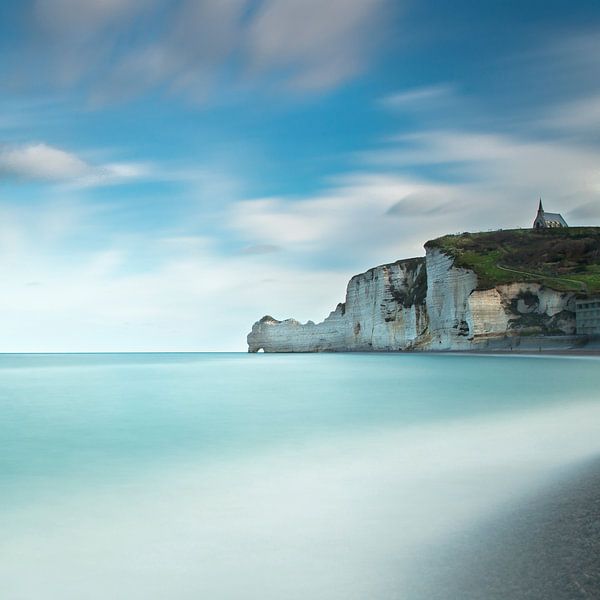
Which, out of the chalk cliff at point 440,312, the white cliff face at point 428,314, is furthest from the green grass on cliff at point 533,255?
the white cliff face at point 428,314

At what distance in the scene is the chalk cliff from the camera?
51.3 meters

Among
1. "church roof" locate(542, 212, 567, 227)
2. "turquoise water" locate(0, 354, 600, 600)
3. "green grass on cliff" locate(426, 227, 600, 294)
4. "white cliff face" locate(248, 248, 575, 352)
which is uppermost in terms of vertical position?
"church roof" locate(542, 212, 567, 227)

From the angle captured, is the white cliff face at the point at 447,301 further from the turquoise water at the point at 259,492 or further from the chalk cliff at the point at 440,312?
the turquoise water at the point at 259,492

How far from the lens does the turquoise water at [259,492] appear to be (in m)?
3.55

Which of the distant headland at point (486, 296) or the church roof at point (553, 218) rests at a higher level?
the church roof at point (553, 218)

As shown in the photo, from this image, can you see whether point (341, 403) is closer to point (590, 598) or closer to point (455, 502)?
point (455, 502)

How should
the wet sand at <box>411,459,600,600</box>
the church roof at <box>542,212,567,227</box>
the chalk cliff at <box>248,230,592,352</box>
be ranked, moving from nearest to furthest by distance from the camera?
the wet sand at <box>411,459,600,600</box> → the chalk cliff at <box>248,230,592,352</box> → the church roof at <box>542,212,567,227</box>

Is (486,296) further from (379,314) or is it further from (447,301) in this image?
(379,314)

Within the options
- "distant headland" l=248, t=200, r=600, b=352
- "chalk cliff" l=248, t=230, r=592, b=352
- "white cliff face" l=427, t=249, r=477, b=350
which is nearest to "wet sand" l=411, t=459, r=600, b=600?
"distant headland" l=248, t=200, r=600, b=352

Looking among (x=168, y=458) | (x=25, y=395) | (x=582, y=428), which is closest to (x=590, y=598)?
(x=168, y=458)

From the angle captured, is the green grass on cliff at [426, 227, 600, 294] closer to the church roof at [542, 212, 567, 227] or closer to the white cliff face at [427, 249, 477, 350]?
the white cliff face at [427, 249, 477, 350]

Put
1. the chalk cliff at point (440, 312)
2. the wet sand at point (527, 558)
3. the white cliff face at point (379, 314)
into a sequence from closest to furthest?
the wet sand at point (527, 558) → the chalk cliff at point (440, 312) → the white cliff face at point (379, 314)

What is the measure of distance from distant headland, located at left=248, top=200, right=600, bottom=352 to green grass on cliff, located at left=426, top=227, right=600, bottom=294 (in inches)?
3.7

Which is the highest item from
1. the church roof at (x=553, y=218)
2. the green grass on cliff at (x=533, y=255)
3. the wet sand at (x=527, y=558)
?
the church roof at (x=553, y=218)
